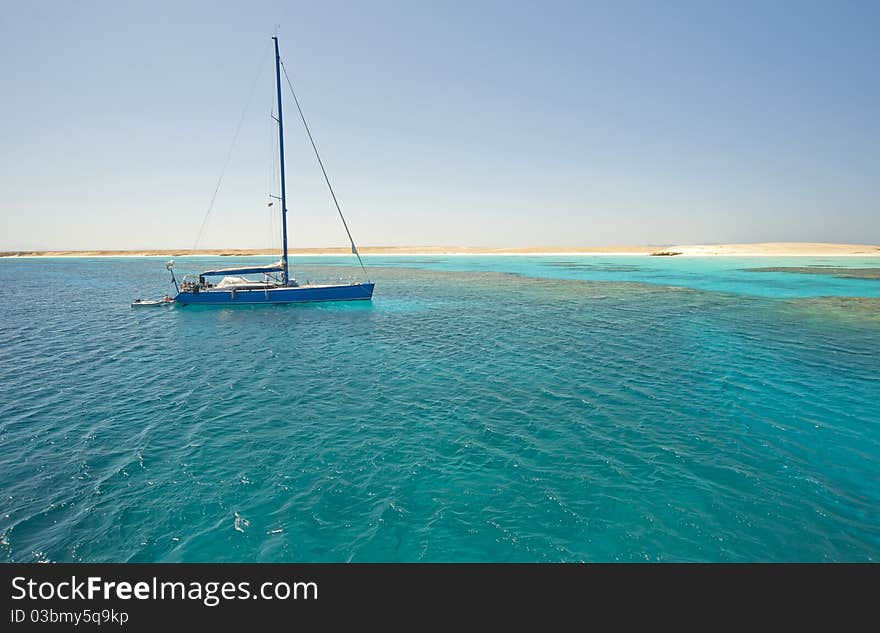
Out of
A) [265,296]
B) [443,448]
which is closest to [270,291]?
[265,296]

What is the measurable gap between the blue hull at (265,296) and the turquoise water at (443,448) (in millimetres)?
17019

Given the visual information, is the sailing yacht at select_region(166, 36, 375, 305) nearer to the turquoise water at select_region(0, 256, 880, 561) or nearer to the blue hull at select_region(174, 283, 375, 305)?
the blue hull at select_region(174, 283, 375, 305)

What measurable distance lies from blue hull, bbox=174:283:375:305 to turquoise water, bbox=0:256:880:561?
17019 millimetres

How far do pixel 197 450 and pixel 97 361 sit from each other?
16305 mm

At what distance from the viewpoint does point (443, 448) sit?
12.4 meters

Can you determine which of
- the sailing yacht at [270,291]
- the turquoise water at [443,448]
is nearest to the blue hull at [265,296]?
the sailing yacht at [270,291]

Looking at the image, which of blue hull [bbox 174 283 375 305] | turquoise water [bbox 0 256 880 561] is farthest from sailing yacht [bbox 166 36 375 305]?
turquoise water [bbox 0 256 880 561]

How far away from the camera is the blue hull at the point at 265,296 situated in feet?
145

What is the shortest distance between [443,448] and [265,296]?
3865 centimetres

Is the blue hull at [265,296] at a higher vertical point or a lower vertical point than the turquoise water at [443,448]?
higher

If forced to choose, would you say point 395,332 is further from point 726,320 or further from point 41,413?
point 726,320

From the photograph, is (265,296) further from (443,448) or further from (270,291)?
(443,448)

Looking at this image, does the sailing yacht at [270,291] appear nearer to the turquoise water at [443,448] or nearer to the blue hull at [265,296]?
the blue hull at [265,296]
